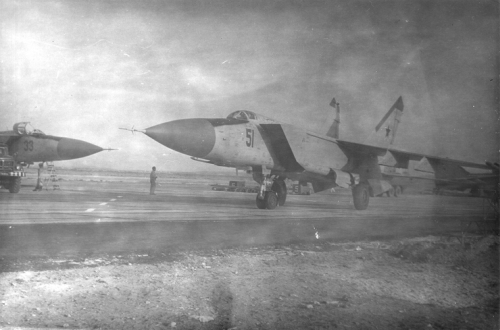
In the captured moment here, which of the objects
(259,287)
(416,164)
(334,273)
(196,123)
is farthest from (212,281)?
(416,164)

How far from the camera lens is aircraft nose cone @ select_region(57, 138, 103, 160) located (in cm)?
1437

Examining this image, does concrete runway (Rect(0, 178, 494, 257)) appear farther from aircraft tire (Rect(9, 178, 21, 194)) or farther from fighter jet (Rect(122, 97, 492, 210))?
aircraft tire (Rect(9, 178, 21, 194))

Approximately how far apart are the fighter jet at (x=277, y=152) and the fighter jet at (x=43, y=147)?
711 centimetres

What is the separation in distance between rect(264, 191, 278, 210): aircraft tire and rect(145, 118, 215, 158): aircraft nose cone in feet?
8.91

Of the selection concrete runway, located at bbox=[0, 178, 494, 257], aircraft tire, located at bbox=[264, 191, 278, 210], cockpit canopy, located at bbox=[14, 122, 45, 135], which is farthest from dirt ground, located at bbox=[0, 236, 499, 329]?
cockpit canopy, located at bbox=[14, 122, 45, 135]

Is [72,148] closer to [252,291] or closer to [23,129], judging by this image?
[23,129]

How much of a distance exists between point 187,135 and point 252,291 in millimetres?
5256

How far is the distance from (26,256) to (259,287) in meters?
2.76

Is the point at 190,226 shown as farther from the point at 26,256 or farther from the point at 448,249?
the point at 448,249

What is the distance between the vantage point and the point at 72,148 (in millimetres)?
14406

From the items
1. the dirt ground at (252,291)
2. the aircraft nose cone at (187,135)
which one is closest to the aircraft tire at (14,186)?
the aircraft nose cone at (187,135)

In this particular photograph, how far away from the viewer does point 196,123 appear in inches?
339

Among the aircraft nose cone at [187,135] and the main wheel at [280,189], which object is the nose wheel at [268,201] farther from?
the aircraft nose cone at [187,135]

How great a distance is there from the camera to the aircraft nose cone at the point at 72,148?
14367 mm
